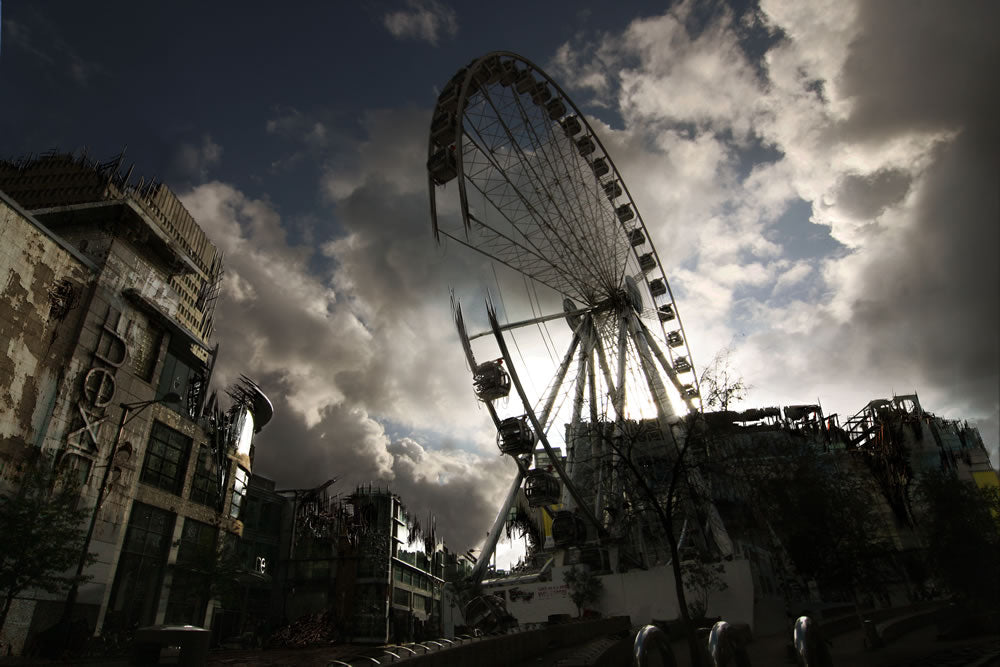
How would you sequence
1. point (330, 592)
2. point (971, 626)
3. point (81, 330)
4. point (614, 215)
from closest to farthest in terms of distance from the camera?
point (971, 626)
point (81, 330)
point (614, 215)
point (330, 592)

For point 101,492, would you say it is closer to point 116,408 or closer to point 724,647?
point 116,408

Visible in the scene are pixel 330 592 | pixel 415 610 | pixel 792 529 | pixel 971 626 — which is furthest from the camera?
pixel 415 610

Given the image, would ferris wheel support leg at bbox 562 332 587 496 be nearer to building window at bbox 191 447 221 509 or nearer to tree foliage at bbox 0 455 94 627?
building window at bbox 191 447 221 509

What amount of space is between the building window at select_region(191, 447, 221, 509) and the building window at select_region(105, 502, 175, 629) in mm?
2984

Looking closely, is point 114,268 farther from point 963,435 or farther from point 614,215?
point 963,435

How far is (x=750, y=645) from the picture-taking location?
887 inches

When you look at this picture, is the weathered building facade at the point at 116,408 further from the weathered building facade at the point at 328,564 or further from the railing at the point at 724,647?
the railing at the point at 724,647

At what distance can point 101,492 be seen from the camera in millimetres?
27672

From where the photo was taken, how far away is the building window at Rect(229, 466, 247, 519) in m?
39.0

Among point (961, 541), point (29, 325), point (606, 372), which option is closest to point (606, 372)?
point (606, 372)

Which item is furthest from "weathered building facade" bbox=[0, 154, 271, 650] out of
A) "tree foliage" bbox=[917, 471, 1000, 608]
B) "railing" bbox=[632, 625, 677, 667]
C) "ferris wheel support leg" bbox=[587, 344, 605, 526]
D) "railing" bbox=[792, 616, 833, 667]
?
"tree foliage" bbox=[917, 471, 1000, 608]

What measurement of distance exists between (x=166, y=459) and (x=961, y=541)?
41090 mm

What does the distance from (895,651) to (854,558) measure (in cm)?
436

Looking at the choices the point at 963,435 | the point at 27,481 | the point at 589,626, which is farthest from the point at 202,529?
the point at 963,435
